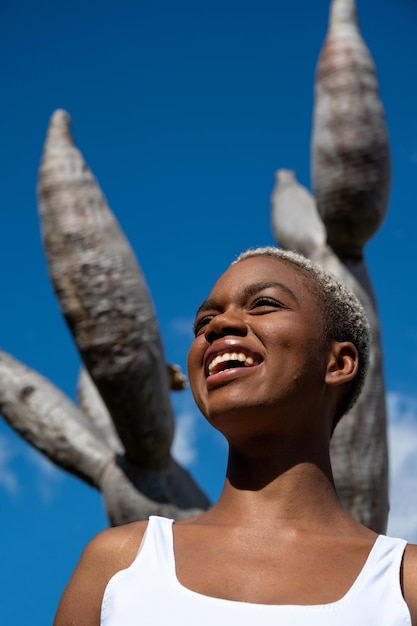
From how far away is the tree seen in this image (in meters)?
4.15

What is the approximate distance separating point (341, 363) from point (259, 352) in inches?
7.2

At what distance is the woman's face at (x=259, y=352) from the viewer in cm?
165

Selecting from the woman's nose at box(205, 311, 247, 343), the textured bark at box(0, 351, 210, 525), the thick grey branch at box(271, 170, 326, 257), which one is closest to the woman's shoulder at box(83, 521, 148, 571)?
the woman's nose at box(205, 311, 247, 343)

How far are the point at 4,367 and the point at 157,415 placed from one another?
1193 millimetres

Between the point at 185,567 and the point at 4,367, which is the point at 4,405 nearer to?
the point at 4,367

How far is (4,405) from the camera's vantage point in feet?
16.7

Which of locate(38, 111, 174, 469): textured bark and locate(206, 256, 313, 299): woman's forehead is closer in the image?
locate(206, 256, 313, 299): woman's forehead

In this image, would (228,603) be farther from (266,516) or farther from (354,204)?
(354,204)

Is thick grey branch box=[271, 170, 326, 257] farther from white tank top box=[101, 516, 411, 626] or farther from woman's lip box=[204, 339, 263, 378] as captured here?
white tank top box=[101, 516, 411, 626]

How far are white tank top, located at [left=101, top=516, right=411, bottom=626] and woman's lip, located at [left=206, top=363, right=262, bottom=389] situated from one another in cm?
28

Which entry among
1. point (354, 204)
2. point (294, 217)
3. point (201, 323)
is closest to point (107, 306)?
point (354, 204)

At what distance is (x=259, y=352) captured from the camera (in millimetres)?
1688

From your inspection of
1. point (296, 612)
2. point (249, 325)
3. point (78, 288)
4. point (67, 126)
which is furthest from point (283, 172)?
point (296, 612)

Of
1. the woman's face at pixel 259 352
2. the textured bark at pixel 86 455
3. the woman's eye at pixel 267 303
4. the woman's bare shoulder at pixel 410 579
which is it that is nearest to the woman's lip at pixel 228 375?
the woman's face at pixel 259 352
